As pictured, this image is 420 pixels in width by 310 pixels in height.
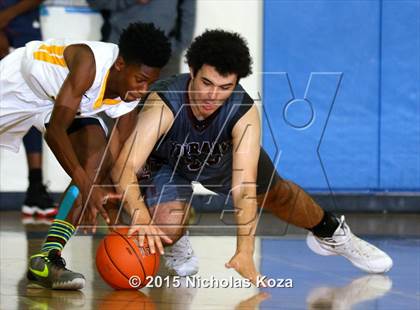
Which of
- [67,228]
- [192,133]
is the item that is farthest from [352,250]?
[67,228]

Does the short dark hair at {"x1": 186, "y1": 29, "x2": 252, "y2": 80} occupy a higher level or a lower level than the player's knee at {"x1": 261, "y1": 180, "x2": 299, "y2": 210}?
higher

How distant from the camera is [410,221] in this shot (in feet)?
26.5

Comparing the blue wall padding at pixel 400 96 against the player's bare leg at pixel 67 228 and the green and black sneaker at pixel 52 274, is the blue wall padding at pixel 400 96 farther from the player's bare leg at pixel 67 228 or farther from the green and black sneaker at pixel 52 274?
the green and black sneaker at pixel 52 274

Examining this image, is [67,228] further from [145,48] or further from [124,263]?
[145,48]

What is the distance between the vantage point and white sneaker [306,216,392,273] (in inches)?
220

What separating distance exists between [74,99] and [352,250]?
1759 millimetres

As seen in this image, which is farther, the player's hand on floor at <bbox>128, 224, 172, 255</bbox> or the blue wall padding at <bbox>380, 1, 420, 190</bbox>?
the blue wall padding at <bbox>380, 1, 420, 190</bbox>

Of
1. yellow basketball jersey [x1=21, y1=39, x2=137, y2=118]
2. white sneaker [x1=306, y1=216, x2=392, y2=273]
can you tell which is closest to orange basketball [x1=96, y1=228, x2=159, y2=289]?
yellow basketball jersey [x1=21, y1=39, x2=137, y2=118]

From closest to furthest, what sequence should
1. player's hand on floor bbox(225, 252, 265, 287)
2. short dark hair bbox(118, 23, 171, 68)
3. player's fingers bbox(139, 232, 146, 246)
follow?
player's hand on floor bbox(225, 252, 265, 287)
player's fingers bbox(139, 232, 146, 246)
short dark hair bbox(118, 23, 171, 68)

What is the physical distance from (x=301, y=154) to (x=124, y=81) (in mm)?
3562

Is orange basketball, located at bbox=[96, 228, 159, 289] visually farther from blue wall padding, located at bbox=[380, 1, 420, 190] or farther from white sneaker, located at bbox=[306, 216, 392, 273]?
blue wall padding, located at bbox=[380, 1, 420, 190]

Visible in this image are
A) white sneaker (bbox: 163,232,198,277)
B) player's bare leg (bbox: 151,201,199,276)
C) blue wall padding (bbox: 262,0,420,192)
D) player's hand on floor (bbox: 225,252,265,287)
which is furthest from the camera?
blue wall padding (bbox: 262,0,420,192)

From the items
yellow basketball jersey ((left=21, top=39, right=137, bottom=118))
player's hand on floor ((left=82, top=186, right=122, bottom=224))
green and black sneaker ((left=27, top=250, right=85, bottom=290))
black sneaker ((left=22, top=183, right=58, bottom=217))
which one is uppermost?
yellow basketball jersey ((left=21, top=39, right=137, bottom=118))

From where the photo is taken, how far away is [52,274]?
4.94 m
